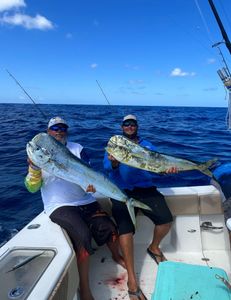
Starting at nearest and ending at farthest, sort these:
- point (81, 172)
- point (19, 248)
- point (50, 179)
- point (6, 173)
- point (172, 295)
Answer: point (172, 295), point (19, 248), point (81, 172), point (50, 179), point (6, 173)

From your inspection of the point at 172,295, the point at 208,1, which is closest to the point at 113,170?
the point at 172,295

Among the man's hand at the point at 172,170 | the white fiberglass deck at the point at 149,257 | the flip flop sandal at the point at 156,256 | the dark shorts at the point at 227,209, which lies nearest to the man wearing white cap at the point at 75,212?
the white fiberglass deck at the point at 149,257

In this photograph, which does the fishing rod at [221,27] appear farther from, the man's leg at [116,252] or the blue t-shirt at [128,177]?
the man's leg at [116,252]

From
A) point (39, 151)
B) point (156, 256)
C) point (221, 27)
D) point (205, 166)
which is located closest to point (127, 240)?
point (156, 256)

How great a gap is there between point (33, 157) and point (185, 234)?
204 cm

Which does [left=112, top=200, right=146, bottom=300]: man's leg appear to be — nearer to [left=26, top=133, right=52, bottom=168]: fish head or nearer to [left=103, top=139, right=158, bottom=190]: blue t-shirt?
[left=103, top=139, right=158, bottom=190]: blue t-shirt

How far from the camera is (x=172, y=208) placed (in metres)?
3.72

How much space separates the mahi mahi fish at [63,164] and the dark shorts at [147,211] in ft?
0.96

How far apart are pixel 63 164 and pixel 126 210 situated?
0.96 metres

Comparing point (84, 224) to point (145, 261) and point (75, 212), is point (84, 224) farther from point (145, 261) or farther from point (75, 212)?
point (145, 261)

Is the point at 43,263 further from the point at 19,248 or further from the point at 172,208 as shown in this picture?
the point at 172,208

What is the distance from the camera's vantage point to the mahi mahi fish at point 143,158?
3.02 meters

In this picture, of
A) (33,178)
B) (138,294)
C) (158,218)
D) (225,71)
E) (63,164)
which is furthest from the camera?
(225,71)

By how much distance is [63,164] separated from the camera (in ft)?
9.14
